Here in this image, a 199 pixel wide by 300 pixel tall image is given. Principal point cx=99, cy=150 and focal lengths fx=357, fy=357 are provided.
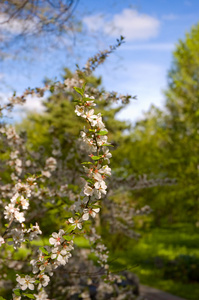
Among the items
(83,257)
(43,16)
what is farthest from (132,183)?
(43,16)

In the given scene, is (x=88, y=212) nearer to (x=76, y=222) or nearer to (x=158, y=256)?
(x=76, y=222)

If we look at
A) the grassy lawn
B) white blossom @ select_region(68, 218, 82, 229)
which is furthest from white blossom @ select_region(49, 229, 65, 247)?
the grassy lawn

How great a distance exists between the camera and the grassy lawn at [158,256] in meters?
9.18

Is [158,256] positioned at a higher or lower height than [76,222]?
lower

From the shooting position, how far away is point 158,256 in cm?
1205

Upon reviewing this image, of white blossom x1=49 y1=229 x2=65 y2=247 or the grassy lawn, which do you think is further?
the grassy lawn

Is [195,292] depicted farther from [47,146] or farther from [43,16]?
[43,16]

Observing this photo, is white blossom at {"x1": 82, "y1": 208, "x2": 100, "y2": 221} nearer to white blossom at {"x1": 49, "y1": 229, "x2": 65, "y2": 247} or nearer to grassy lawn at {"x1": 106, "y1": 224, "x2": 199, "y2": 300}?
white blossom at {"x1": 49, "y1": 229, "x2": 65, "y2": 247}

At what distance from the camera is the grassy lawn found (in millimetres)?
9180

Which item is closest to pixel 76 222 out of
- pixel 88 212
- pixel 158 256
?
pixel 88 212

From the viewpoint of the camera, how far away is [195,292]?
8773 millimetres

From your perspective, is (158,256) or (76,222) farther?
(158,256)

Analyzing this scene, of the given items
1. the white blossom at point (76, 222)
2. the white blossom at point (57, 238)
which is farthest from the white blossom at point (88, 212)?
the white blossom at point (57, 238)

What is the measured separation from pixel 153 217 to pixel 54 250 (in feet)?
77.8
